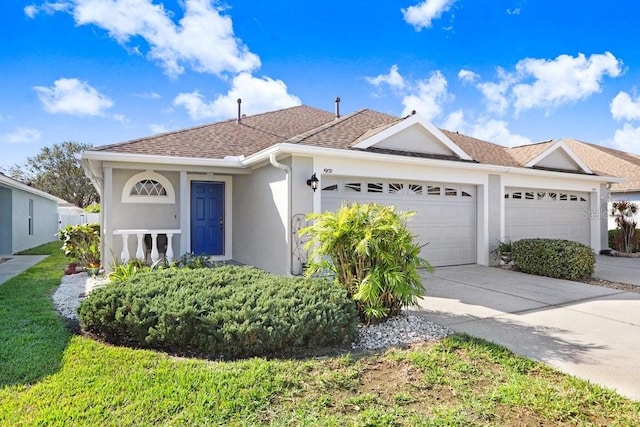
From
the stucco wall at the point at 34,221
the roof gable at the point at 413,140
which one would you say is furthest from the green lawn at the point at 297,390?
the stucco wall at the point at 34,221

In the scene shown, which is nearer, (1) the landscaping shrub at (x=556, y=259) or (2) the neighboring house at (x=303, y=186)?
(2) the neighboring house at (x=303, y=186)

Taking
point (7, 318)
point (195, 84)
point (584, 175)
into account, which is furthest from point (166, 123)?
point (584, 175)

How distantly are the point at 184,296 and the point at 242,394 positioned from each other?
178 centimetres

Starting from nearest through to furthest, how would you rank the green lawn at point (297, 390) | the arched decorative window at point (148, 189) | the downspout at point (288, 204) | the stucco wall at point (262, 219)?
the green lawn at point (297, 390)
the downspout at point (288, 204)
the stucco wall at point (262, 219)
the arched decorative window at point (148, 189)

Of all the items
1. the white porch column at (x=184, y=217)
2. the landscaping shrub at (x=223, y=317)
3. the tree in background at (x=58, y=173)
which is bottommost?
the landscaping shrub at (x=223, y=317)

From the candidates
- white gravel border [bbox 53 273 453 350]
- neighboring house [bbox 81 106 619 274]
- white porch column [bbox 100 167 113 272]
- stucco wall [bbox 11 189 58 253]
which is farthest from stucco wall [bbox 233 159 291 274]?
stucco wall [bbox 11 189 58 253]

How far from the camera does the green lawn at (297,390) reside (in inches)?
120

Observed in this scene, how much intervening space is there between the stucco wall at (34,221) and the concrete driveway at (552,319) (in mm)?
16147

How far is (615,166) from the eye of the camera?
63.5ft

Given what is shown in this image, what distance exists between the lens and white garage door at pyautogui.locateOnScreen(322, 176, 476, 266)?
927cm

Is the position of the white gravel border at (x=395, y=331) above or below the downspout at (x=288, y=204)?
below

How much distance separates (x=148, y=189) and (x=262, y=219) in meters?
3.25

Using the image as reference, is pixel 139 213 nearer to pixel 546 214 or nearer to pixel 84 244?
pixel 84 244

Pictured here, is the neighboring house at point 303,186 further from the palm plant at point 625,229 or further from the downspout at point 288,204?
the palm plant at point 625,229
